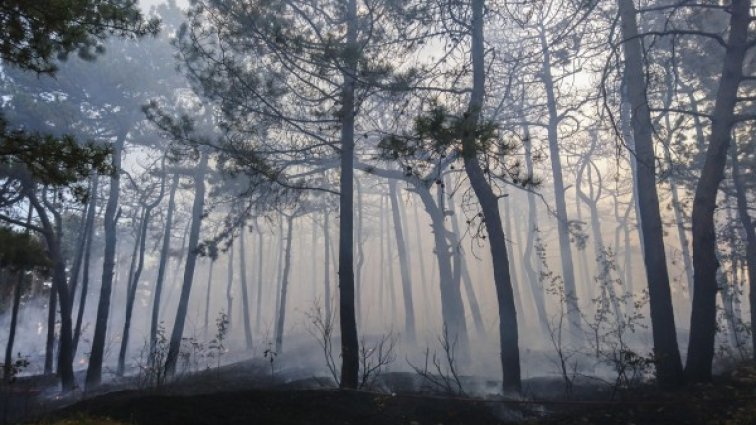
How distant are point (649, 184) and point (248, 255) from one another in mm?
59290

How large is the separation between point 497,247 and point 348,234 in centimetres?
297

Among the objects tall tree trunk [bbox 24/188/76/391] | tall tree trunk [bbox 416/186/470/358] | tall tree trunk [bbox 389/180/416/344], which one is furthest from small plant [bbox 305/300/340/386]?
tall tree trunk [bbox 24/188/76/391]

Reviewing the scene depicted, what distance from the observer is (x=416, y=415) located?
6984 mm

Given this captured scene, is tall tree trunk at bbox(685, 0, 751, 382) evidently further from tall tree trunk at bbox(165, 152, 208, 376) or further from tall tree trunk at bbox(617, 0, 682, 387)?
tall tree trunk at bbox(165, 152, 208, 376)

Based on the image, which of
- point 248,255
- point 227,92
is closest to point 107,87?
point 227,92

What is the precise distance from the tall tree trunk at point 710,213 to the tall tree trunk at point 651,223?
351 mm

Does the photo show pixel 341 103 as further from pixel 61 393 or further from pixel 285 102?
pixel 61 393

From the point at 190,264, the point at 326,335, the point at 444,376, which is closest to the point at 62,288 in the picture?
the point at 190,264

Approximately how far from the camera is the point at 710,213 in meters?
8.01

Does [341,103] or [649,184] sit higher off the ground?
[341,103]

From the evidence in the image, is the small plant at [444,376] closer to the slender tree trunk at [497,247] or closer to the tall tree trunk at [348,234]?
the slender tree trunk at [497,247]

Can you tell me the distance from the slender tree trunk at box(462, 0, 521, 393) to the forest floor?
99cm

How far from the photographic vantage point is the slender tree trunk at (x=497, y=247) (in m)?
8.62

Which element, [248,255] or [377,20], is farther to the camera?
[248,255]
